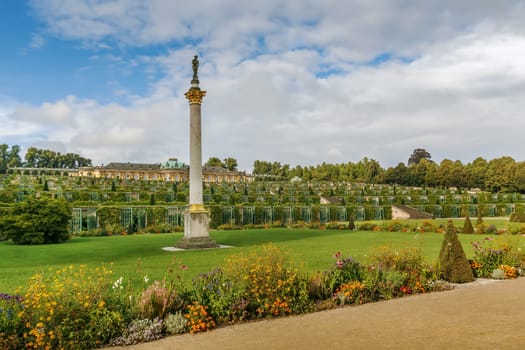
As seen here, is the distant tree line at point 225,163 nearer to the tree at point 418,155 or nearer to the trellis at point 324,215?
the tree at point 418,155

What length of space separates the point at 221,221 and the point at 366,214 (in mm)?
15302

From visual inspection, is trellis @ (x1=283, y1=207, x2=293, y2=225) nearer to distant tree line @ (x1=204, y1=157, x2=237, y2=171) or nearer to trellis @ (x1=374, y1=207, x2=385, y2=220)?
trellis @ (x1=374, y1=207, x2=385, y2=220)

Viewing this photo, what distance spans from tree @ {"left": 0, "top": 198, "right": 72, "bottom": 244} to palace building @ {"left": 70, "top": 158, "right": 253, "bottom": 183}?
91397 millimetres

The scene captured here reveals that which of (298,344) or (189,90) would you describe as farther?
(189,90)

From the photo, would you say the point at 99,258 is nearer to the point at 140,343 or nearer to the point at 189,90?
the point at 189,90

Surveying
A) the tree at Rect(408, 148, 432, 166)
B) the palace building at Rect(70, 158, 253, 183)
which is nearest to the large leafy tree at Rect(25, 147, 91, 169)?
the palace building at Rect(70, 158, 253, 183)

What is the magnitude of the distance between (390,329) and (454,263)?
437cm

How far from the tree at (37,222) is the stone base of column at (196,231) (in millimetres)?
6833

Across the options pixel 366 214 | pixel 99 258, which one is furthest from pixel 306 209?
pixel 99 258

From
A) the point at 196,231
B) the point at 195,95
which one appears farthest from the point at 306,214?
the point at 195,95

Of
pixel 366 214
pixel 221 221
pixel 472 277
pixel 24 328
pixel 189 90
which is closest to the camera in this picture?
pixel 24 328

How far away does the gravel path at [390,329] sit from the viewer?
5.64 metres

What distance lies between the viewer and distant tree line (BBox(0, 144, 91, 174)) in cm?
12419

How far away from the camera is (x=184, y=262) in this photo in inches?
467
